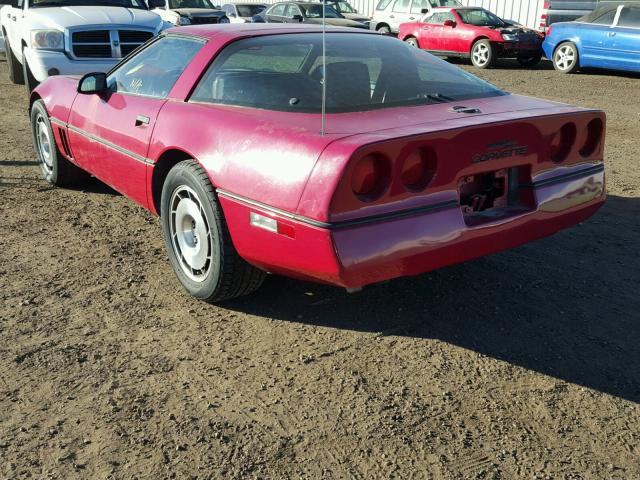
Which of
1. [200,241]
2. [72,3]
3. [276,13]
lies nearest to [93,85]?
[200,241]

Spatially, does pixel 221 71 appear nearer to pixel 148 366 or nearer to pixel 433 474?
pixel 148 366

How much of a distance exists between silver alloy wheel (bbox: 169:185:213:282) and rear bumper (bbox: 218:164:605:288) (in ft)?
1.07

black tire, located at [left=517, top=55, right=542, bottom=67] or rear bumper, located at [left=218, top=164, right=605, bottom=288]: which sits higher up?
rear bumper, located at [left=218, top=164, right=605, bottom=288]

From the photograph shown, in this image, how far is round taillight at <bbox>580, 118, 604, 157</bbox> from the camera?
3.58 meters

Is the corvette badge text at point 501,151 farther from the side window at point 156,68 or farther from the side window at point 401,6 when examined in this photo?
the side window at point 401,6

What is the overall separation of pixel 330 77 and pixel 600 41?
11227 millimetres

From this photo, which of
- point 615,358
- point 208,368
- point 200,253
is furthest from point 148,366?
point 615,358

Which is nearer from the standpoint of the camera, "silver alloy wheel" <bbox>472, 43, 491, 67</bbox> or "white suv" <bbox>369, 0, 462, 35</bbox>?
"silver alloy wheel" <bbox>472, 43, 491, 67</bbox>

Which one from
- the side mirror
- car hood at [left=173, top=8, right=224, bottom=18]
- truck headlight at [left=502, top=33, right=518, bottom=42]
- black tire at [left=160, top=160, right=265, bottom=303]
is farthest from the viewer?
car hood at [left=173, top=8, right=224, bottom=18]

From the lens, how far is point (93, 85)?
454cm

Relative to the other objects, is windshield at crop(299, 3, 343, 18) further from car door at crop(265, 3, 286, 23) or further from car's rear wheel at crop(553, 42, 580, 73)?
car's rear wheel at crop(553, 42, 580, 73)

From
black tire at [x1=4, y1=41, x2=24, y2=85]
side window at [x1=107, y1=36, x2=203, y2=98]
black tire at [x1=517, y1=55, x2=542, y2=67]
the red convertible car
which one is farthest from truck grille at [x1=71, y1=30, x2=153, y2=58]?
black tire at [x1=517, y1=55, x2=542, y2=67]

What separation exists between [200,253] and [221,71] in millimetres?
1002

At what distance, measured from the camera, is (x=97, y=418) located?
2721mm
